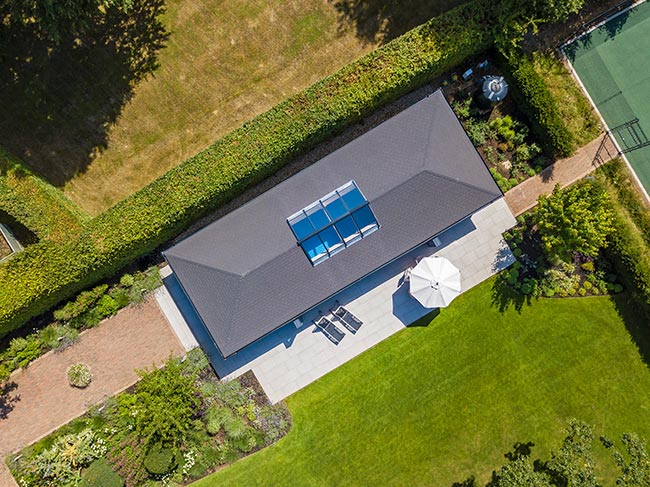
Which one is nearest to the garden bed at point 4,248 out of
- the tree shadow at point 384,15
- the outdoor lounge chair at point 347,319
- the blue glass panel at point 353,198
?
the outdoor lounge chair at point 347,319

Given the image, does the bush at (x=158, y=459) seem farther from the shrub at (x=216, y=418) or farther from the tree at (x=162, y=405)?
the shrub at (x=216, y=418)

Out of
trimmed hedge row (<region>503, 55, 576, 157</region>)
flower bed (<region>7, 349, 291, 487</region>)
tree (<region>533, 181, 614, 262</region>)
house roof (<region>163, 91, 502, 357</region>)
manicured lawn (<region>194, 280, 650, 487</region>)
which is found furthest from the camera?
manicured lawn (<region>194, 280, 650, 487</region>)

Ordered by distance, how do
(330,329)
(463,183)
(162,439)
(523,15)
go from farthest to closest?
1. (330,329)
2. (162,439)
3. (463,183)
4. (523,15)

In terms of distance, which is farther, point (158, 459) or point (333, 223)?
point (158, 459)

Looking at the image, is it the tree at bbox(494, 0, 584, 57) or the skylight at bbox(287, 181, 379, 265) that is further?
the skylight at bbox(287, 181, 379, 265)

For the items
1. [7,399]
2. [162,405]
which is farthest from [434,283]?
[7,399]

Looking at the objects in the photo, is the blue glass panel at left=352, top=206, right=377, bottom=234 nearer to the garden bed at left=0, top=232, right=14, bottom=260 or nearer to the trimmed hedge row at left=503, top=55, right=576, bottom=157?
the trimmed hedge row at left=503, top=55, right=576, bottom=157

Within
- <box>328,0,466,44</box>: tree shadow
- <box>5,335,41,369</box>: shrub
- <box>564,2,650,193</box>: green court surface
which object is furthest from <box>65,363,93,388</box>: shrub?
<box>564,2,650,193</box>: green court surface

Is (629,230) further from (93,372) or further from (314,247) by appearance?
(93,372)
